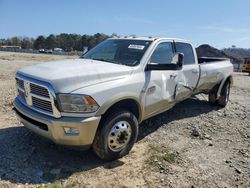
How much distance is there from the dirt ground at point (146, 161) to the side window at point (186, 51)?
4.94ft

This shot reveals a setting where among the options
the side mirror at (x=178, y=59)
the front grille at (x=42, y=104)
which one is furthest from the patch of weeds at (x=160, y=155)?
the front grille at (x=42, y=104)

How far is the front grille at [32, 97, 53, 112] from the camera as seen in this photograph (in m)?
3.50

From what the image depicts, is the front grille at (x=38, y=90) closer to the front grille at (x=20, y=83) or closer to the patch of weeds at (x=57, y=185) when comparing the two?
the front grille at (x=20, y=83)

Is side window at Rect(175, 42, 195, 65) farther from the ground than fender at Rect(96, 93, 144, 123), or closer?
farther from the ground

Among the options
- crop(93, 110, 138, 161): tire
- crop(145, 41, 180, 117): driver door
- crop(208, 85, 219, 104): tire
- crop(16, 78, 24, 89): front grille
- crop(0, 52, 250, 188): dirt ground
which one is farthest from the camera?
crop(208, 85, 219, 104): tire

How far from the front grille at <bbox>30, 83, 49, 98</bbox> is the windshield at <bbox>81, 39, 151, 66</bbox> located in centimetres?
145

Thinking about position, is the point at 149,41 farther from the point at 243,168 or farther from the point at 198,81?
the point at 243,168

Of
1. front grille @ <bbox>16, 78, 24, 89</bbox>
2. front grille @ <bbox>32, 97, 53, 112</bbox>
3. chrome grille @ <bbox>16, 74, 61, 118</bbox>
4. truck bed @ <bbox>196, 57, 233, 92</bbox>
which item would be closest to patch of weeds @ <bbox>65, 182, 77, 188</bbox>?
chrome grille @ <bbox>16, 74, 61, 118</bbox>

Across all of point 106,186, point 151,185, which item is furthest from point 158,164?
point 106,186

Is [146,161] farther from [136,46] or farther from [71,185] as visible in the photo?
[136,46]

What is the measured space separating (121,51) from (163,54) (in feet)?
2.77

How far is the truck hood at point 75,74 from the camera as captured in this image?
3455 mm

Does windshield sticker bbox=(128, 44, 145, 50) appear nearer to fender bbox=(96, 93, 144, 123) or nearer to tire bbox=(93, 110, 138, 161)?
fender bbox=(96, 93, 144, 123)

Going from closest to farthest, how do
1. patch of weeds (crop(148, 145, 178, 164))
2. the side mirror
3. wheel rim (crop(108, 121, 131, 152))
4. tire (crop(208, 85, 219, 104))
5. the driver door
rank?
wheel rim (crop(108, 121, 131, 152))
patch of weeds (crop(148, 145, 178, 164))
the driver door
the side mirror
tire (crop(208, 85, 219, 104))
